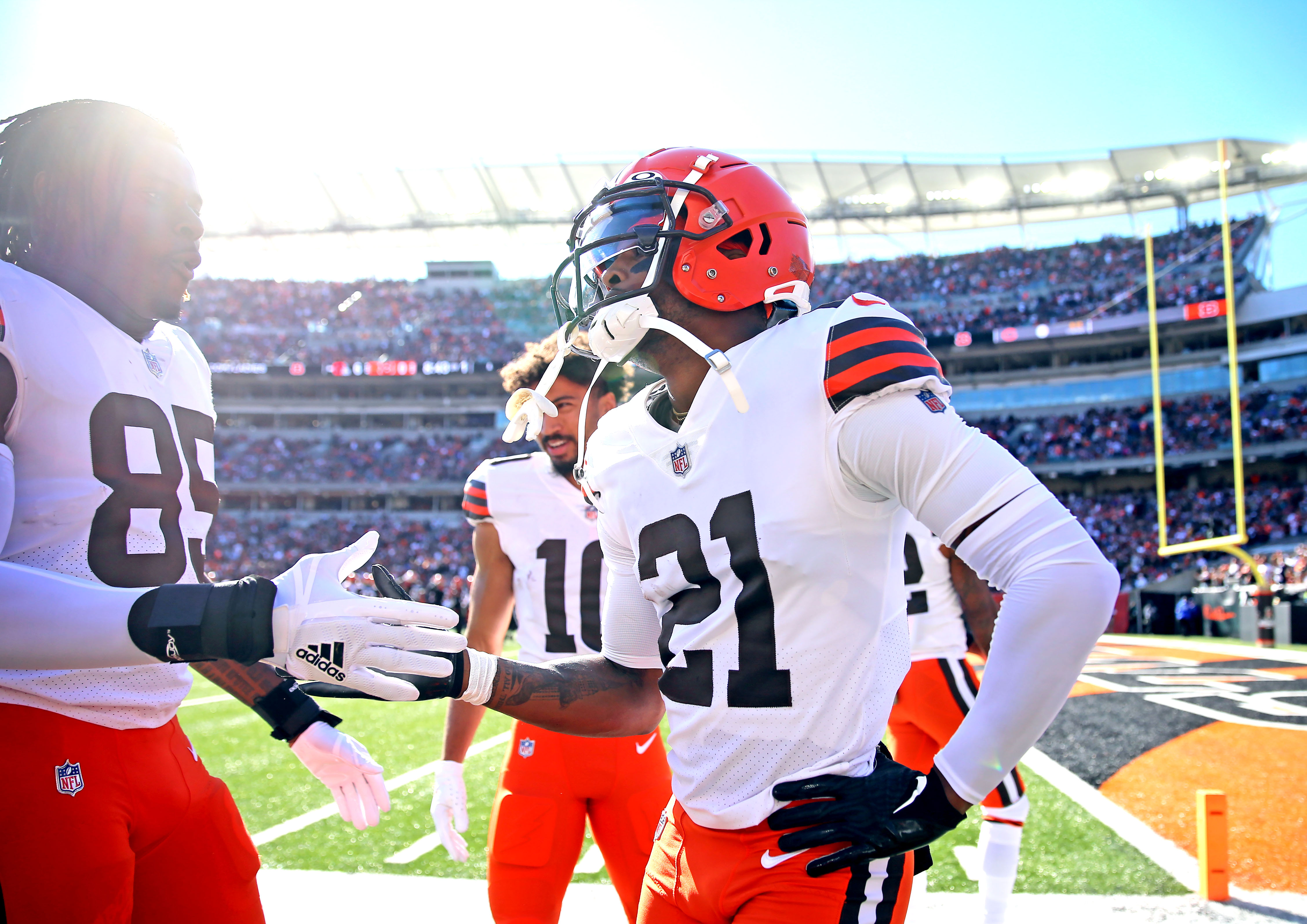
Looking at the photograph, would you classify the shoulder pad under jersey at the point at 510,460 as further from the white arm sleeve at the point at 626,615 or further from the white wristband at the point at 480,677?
the white wristband at the point at 480,677

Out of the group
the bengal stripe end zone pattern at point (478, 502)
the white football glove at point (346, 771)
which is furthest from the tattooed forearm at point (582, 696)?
the bengal stripe end zone pattern at point (478, 502)

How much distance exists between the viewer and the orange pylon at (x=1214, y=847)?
4.00 meters

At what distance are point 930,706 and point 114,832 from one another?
10.6 feet

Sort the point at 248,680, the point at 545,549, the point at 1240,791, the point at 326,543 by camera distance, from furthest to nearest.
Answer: the point at 326,543 → the point at 1240,791 → the point at 545,549 → the point at 248,680

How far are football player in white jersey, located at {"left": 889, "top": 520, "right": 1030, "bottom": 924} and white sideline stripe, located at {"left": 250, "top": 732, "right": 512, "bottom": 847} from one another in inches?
100

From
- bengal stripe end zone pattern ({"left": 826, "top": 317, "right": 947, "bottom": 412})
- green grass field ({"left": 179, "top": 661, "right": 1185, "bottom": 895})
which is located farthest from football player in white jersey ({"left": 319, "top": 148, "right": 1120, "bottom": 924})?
green grass field ({"left": 179, "top": 661, "right": 1185, "bottom": 895})

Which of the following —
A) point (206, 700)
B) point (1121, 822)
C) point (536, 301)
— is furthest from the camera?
point (536, 301)

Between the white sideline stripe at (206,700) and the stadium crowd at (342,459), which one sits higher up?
the stadium crowd at (342,459)

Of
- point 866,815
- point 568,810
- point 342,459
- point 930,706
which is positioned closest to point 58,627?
point 866,815

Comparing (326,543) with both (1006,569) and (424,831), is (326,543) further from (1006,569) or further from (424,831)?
(1006,569)

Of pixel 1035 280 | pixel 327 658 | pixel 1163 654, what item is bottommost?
pixel 1163 654

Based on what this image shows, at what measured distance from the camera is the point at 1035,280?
37.8 meters

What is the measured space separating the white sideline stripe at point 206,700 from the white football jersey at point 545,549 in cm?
955

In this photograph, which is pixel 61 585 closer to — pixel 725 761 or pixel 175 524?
pixel 175 524
